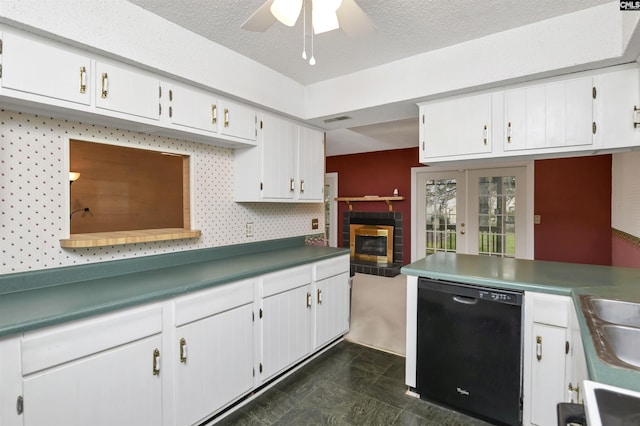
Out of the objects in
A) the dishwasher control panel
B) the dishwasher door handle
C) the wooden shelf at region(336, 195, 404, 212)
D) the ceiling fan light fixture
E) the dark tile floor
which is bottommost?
the dark tile floor

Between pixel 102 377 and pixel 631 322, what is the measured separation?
7.69 feet

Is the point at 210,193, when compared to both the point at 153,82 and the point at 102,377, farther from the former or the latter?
the point at 102,377

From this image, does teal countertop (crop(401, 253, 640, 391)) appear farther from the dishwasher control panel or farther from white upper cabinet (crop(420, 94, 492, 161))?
white upper cabinet (crop(420, 94, 492, 161))

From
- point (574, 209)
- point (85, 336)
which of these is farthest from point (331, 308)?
point (574, 209)

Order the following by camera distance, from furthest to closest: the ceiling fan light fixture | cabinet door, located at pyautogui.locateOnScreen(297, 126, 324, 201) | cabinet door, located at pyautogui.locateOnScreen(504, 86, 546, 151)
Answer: cabinet door, located at pyautogui.locateOnScreen(297, 126, 324, 201)
cabinet door, located at pyautogui.locateOnScreen(504, 86, 546, 151)
the ceiling fan light fixture

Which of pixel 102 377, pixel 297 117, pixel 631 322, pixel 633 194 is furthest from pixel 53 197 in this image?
pixel 633 194

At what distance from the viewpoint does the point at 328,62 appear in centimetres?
241

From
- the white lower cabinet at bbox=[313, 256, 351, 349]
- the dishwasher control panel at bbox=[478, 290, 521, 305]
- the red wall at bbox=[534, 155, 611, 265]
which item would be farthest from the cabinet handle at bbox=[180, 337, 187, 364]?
the red wall at bbox=[534, 155, 611, 265]

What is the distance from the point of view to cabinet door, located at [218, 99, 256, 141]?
2.28m

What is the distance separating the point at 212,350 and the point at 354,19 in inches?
74.7

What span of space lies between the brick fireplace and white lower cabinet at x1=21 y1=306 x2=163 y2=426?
168 inches

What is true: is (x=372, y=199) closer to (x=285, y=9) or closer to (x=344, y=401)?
(x=344, y=401)

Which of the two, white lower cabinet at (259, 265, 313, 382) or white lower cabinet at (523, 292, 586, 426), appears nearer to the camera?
white lower cabinet at (523, 292, 586, 426)

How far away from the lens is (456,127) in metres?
2.30
